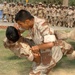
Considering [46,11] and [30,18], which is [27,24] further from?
[46,11]

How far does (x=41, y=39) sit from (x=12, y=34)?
43 centimetres

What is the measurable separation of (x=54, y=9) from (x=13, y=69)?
14.5m

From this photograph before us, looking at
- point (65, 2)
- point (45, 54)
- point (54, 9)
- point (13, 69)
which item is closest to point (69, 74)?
point (13, 69)

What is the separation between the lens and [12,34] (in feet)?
13.8

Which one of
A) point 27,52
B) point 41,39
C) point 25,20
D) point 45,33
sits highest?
point 25,20

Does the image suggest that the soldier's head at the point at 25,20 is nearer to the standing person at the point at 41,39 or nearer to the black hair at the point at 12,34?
the standing person at the point at 41,39

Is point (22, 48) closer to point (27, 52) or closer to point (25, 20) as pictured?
point (27, 52)

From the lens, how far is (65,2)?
25500 millimetres

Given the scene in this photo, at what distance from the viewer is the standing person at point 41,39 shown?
3938 millimetres

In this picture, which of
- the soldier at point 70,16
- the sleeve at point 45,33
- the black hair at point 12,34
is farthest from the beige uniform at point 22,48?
the soldier at point 70,16

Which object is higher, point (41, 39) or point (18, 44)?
point (41, 39)

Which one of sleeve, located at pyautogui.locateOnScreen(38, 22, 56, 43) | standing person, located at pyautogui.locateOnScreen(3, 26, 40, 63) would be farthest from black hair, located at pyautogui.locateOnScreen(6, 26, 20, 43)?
sleeve, located at pyautogui.locateOnScreen(38, 22, 56, 43)

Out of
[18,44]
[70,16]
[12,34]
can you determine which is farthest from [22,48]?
[70,16]

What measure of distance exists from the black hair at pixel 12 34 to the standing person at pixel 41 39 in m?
0.17
